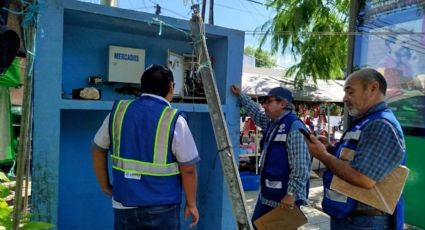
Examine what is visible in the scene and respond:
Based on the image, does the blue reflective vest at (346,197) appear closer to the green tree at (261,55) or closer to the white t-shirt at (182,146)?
the white t-shirt at (182,146)

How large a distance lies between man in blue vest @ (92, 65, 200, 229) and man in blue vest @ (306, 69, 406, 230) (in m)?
0.82

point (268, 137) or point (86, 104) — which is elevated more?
point (86, 104)

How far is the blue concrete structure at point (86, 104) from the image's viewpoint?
2859 mm

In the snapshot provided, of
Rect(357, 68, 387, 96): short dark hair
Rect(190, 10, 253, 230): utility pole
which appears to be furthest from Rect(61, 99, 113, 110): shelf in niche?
Rect(357, 68, 387, 96): short dark hair

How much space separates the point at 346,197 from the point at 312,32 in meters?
4.93

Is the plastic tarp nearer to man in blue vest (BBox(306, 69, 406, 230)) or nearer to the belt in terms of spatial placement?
man in blue vest (BBox(306, 69, 406, 230))

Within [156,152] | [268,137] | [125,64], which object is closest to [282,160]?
[268,137]

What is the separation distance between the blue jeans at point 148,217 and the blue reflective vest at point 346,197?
1.02 metres

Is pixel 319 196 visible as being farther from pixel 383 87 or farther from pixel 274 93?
pixel 383 87

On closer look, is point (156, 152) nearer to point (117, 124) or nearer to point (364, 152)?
point (117, 124)

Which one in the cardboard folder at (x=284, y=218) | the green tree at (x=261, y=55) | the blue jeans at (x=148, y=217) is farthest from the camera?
the green tree at (x=261, y=55)

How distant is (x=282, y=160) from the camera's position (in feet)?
10.4

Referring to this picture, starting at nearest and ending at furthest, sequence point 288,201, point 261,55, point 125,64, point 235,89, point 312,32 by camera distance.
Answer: point 288,201
point 125,64
point 235,89
point 312,32
point 261,55

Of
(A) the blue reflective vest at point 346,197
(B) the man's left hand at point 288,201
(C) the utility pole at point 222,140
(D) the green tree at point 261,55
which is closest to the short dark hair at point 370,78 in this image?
(A) the blue reflective vest at point 346,197
